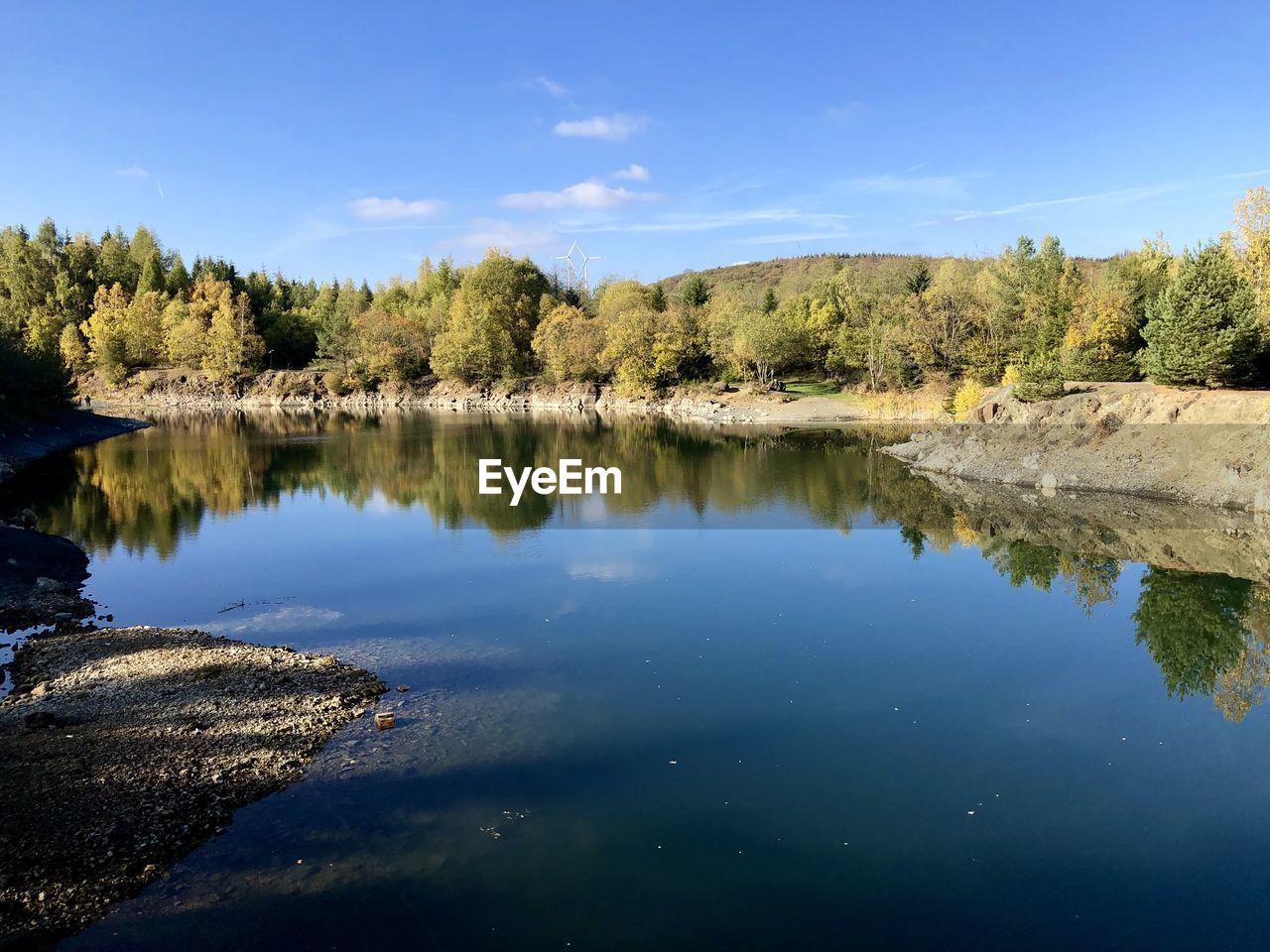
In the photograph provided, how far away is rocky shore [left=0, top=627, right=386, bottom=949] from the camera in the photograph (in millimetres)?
9495

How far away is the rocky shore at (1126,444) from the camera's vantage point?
3094 cm

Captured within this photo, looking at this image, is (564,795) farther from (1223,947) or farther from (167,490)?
(167,490)

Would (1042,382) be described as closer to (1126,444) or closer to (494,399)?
(1126,444)

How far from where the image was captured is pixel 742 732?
13.6m

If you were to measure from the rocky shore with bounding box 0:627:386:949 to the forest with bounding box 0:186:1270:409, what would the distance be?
123ft

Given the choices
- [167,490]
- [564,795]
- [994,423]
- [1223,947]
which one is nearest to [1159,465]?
[994,423]

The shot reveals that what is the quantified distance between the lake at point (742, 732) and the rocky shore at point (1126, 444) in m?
2.36

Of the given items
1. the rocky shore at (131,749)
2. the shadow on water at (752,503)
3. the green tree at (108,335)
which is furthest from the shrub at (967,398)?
the green tree at (108,335)

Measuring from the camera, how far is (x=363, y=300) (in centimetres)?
11856

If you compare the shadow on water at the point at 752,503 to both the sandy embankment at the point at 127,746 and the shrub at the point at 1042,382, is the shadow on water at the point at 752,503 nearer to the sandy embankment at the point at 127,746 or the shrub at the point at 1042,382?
the shrub at the point at 1042,382

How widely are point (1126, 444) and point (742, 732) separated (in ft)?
97.8

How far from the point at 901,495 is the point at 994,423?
10.6 metres

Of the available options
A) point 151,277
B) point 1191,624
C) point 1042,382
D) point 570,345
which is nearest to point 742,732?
point 1191,624

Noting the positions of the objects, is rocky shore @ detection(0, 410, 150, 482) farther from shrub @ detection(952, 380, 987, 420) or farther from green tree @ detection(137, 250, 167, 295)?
shrub @ detection(952, 380, 987, 420)
